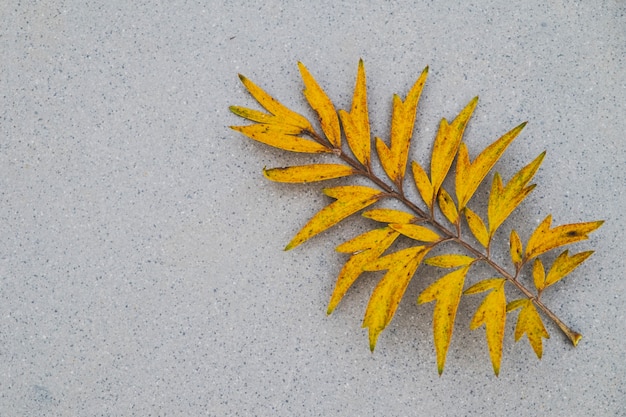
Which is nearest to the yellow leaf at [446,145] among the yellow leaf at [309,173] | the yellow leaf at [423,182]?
the yellow leaf at [423,182]

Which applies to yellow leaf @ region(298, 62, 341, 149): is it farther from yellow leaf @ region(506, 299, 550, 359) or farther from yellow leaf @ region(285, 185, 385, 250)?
yellow leaf @ region(506, 299, 550, 359)

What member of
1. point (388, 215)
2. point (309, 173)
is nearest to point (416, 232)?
point (388, 215)

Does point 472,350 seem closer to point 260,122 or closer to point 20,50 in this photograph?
point 260,122

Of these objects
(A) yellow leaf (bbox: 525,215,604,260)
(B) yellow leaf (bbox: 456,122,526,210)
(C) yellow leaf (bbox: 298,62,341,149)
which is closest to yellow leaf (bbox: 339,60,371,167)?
(C) yellow leaf (bbox: 298,62,341,149)

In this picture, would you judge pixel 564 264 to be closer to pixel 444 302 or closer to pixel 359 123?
pixel 444 302

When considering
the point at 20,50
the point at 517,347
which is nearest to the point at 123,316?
the point at 20,50
